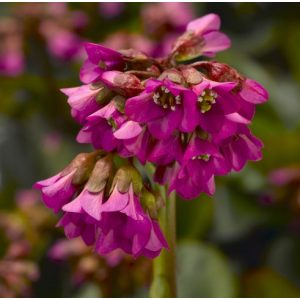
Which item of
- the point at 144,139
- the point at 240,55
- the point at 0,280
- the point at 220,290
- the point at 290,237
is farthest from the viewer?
the point at 240,55

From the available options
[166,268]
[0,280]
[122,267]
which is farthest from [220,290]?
[166,268]

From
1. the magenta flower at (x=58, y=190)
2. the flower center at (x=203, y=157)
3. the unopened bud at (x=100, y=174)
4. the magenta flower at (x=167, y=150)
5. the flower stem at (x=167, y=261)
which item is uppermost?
the magenta flower at (x=167, y=150)

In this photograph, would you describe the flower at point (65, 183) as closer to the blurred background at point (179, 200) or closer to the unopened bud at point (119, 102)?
the unopened bud at point (119, 102)

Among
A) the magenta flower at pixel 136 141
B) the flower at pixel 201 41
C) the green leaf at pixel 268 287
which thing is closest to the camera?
the magenta flower at pixel 136 141

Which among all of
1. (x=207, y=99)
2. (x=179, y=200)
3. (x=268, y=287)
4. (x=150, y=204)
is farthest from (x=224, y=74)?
(x=179, y=200)

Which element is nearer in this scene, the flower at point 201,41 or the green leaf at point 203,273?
the flower at point 201,41

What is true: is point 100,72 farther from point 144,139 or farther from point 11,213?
point 11,213

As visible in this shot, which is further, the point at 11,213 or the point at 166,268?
the point at 11,213

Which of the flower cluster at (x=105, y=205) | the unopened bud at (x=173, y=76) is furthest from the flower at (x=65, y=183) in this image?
the unopened bud at (x=173, y=76)

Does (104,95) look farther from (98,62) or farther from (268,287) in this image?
(268,287)
